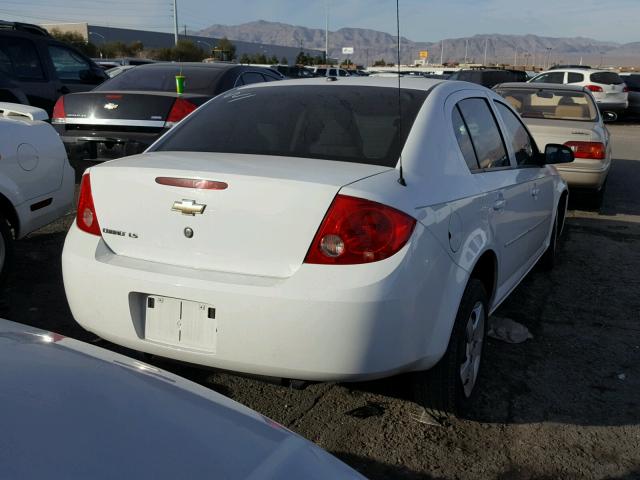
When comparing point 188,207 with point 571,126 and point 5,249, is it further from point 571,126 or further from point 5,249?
point 571,126

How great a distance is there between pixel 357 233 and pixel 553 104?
7.35 m

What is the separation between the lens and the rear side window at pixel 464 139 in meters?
3.32

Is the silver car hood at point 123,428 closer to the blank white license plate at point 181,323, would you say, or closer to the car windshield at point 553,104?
the blank white license plate at point 181,323

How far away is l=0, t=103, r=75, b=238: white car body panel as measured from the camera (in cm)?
455

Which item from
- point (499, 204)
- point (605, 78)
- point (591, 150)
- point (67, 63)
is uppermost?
point (67, 63)

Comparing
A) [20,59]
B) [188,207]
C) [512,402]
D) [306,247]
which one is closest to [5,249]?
[188,207]

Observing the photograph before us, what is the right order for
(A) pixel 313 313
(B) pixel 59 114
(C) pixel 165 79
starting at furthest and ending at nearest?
1. (C) pixel 165 79
2. (B) pixel 59 114
3. (A) pixel 313 313

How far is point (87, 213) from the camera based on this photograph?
3021 millimetres

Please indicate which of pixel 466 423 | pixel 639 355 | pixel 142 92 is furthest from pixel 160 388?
pixel 142 92

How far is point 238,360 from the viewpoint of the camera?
2596 millimetres

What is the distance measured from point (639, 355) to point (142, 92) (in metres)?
5.45

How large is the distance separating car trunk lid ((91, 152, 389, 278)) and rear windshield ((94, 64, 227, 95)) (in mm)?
5034

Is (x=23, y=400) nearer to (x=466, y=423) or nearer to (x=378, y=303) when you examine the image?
(x=378, y=303)

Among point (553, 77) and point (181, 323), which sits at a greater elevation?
point (553, 77)
